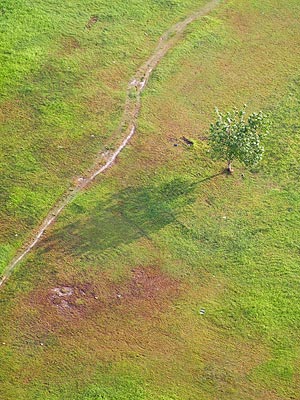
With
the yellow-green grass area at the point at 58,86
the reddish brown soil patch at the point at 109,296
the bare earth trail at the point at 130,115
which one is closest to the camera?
the reddish brown soil patch at the point at 109,296

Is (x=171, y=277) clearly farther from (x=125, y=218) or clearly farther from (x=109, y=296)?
(x=125, y=218)

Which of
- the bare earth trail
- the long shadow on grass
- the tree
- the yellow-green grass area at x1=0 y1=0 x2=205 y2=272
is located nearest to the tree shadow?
the long shadow on grass

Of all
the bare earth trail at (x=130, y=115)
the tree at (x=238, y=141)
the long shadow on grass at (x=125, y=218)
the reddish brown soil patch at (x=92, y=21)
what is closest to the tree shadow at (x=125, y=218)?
the long shadow on grass at (x=125, y=218)

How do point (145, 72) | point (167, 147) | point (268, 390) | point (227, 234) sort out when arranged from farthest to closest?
point (145, 72) → point (167, 147) → point (227, 234) → point (268, 390)

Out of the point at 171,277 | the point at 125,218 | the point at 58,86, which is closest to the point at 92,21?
the point at 58,86

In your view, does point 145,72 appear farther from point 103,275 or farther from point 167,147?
point 103,275

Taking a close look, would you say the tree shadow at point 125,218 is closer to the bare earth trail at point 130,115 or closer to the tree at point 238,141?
the bare earth trail at point 130,115

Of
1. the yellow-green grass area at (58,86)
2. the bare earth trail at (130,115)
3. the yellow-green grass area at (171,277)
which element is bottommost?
the yellow-green grass area at (171,277)


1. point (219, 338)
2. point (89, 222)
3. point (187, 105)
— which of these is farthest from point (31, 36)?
point (219, 338)
